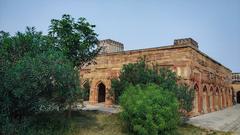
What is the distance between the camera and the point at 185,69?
49.5 feet

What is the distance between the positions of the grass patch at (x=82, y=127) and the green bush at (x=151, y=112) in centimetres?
152

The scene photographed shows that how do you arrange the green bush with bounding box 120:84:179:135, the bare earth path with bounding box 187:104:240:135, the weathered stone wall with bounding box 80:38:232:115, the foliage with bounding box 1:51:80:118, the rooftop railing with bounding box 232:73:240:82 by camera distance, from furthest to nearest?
the rooftop railing with bounding box 232:73:240:82 → the weathered stone wall with bounding box 80:38:232:115 → the bare earth path with bounding box 187:104:240:135 → the green bush with bounding box 120:84:179:135 → the foliage with bounding box 1:51:80:118

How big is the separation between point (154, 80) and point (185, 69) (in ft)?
15.0

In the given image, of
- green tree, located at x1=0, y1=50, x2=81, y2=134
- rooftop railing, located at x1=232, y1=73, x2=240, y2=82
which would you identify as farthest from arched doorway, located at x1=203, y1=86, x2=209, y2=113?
rooftop railing, located at x1=232, y1=73, x2=240, y2=82

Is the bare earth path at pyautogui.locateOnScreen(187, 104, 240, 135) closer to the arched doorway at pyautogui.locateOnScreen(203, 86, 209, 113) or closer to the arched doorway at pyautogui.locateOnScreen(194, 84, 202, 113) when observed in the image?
the arched doorway at pyautogui.locateOnScreen(194, 84, 202, 113)

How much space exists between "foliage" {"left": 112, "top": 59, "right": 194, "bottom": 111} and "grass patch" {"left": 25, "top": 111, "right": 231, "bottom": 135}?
4.36ft

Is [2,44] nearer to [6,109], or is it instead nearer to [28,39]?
[28,39]

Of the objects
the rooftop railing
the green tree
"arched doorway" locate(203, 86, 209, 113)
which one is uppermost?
the rooftop railing

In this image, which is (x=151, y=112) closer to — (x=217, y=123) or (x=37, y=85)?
(x=37, y=85)

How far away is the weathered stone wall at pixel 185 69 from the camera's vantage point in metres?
15.4

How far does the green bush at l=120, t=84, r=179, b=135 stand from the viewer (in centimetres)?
860

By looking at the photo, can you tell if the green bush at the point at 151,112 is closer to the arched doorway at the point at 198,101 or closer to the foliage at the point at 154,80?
the foliage at the point at 154,80

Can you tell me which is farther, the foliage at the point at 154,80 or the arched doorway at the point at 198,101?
the arched doorway at the point at 198,101

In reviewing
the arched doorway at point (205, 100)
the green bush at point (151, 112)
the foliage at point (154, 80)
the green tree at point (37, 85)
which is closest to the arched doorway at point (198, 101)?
the arched doorway at point (205, 100)
